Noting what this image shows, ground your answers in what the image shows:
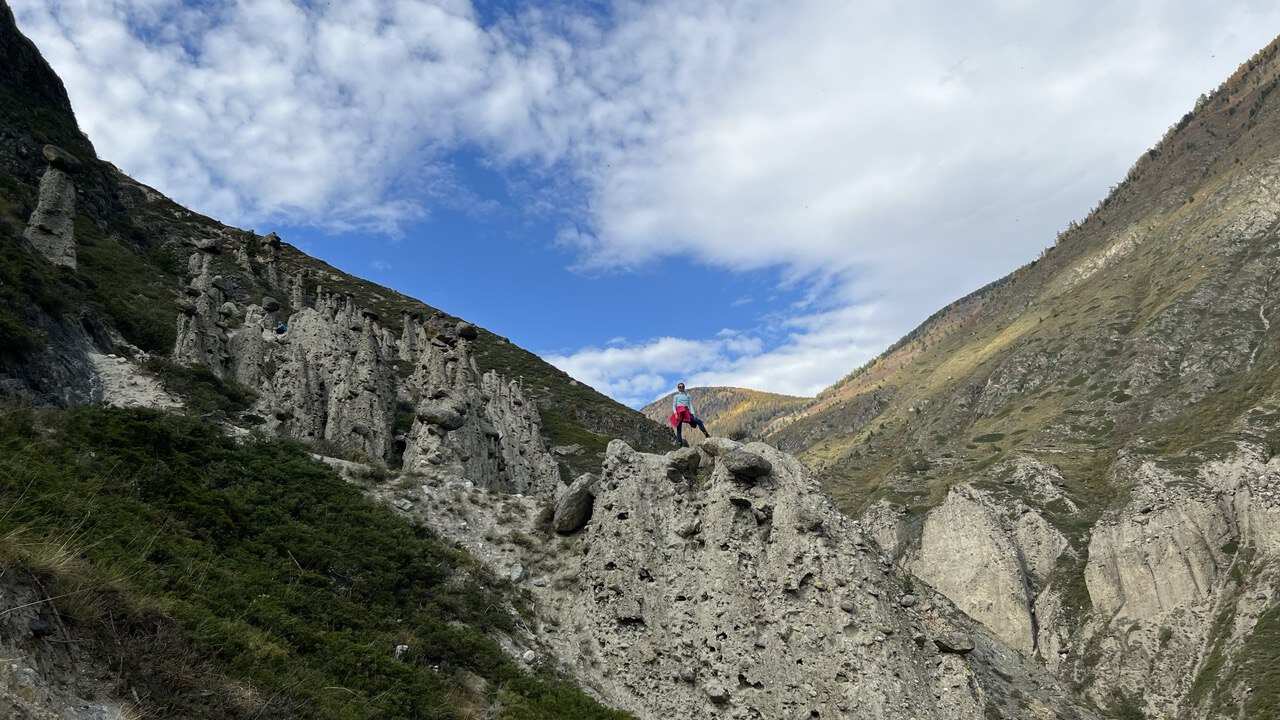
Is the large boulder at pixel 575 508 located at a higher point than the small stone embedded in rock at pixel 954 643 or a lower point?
higher

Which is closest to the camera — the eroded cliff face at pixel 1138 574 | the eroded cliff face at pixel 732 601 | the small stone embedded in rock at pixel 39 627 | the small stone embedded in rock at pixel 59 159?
the small stone embedded in rock at pixel 39 627

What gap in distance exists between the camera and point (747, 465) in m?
16.9

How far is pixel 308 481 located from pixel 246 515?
11.2 feet

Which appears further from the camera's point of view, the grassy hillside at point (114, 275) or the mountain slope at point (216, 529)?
the grassy hillside at point (114, 275)

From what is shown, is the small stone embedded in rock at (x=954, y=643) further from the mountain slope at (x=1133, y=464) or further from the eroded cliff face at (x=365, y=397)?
the mountain slope at (x=1133, y=464)

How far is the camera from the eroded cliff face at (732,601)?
13.8 meters

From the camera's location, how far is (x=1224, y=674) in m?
49.1

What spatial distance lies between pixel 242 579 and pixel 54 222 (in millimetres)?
34260

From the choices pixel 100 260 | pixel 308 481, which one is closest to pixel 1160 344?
pixel 308 481

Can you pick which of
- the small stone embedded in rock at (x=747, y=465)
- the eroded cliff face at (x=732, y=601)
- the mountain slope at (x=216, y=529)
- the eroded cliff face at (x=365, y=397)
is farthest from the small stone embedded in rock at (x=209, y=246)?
the small stone embedded in rock at (x=747, y=465)

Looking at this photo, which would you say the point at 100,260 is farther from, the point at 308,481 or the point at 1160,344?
the point at 1160,344

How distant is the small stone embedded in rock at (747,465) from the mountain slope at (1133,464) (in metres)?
49.5

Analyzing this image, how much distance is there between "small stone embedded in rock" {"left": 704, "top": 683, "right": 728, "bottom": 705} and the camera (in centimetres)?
1453

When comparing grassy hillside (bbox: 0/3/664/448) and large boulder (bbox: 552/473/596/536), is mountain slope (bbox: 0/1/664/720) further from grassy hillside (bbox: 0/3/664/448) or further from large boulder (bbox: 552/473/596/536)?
large boulder (bbox: 552/473/596/536)
